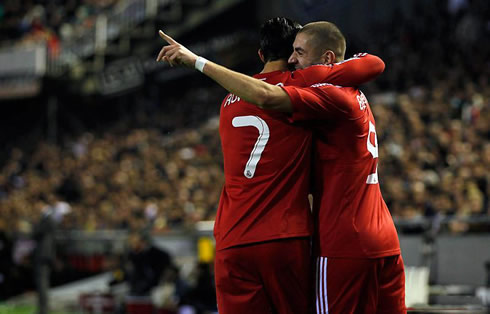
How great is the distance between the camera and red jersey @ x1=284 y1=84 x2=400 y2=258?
3.82 m

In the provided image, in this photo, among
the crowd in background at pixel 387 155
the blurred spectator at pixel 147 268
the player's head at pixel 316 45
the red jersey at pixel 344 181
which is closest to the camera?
the red jersey at pixel 344 181

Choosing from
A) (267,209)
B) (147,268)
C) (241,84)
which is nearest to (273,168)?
(267,209)

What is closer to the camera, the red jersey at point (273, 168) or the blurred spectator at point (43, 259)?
the red jersey at point (273, 168)

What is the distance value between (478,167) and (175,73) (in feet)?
61.5

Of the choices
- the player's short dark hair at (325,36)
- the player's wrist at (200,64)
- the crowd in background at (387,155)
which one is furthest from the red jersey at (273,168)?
the crowd in background at (387,155)

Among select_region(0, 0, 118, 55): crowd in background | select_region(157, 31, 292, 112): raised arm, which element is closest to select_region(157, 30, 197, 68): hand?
select_region(157, 31, 292, 112): raised arm

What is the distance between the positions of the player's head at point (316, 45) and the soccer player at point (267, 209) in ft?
0.27

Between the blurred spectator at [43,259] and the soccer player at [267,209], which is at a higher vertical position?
the soccer player at [267,209]

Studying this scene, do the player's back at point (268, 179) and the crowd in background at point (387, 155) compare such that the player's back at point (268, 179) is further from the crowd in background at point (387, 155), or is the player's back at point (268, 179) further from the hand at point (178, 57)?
the crowd in background at point (387, 155)

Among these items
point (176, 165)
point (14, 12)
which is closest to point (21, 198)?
point (176, 165)

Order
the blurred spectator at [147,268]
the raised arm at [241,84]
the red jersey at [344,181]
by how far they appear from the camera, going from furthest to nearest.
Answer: the blurred spectator at [147,268] < the red jersey at [344,181] < the raised arm at [241,84]

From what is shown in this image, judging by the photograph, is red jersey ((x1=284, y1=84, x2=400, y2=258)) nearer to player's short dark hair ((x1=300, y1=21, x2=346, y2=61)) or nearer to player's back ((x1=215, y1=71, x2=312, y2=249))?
player's back ((x1=215, y1=71, x2=312, y2=249))

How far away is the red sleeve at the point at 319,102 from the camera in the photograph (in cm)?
374

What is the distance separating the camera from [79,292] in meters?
14.1
